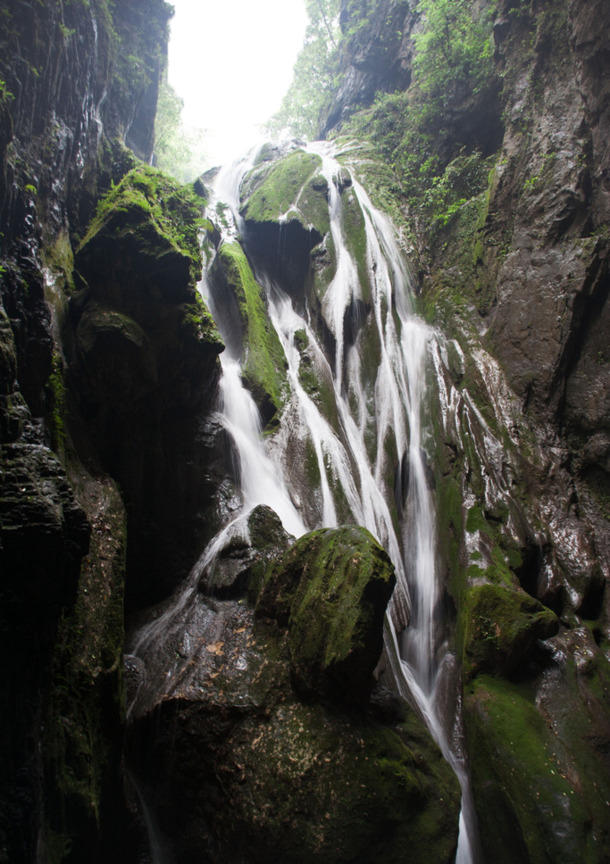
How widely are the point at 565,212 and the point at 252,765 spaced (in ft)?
35.0

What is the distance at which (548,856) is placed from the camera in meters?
4.07

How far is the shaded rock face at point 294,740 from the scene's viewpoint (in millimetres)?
3455

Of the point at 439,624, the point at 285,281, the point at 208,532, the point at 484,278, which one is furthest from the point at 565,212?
the point at 208,532

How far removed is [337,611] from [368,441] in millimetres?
5220

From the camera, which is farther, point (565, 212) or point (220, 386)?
point (565, 212)

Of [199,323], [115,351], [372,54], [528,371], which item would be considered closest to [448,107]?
[372,54]

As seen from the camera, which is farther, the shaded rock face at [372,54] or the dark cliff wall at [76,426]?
the shaded rock face at [372,54]

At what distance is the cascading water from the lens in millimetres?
6516

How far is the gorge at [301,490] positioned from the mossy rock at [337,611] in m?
0.03

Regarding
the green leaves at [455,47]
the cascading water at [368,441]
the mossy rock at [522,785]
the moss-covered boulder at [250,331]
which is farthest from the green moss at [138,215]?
the green leaves at [455,47]

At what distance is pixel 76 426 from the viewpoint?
5.19m

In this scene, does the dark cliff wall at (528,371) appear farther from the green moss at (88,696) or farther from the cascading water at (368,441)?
the green moss at (88,696)

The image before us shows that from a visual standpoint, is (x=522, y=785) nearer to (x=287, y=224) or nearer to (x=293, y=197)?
(x=287, y=224)

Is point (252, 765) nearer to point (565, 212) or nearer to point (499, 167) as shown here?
point (565, 212)
